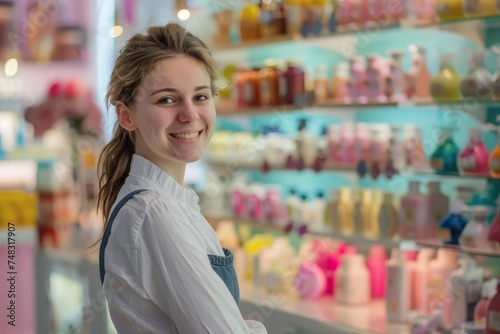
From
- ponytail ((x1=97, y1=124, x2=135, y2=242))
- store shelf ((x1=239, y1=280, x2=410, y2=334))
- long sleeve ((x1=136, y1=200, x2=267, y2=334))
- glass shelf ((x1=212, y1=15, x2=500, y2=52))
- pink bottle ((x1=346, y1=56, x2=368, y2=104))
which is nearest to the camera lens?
long sleeve ((x1=136, y1=200, x2=267, y2=334))

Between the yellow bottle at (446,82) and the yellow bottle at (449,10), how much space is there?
0.17 meters

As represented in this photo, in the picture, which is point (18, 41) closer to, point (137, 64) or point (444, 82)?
point (444, 82)

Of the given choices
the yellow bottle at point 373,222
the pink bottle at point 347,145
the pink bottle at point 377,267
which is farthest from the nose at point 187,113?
the pink bottle at point 377,267

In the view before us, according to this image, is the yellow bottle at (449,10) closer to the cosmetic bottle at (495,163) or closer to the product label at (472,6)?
the product label at (472,6)

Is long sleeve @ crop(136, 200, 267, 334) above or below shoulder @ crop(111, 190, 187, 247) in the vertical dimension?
below

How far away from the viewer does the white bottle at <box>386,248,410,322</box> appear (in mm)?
3615

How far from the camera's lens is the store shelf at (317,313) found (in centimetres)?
361

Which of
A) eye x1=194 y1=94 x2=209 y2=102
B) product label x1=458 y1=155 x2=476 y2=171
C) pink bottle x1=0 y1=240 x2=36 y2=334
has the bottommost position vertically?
pink bottle x1=0 y1=240 x2=36 y2=334

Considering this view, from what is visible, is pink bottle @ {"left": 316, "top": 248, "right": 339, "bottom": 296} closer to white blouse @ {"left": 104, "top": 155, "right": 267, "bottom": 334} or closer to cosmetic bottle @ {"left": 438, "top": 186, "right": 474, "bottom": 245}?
cosmetic bottle @ {"left": 438, "top": 186, "right": 474, "bottom": 245}

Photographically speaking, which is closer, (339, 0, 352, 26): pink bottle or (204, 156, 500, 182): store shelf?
(204, 156, 500, 182): store shelf

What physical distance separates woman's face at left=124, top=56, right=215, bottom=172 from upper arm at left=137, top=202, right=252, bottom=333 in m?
0.16

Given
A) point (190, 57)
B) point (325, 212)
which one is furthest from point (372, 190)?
point (190, 57)

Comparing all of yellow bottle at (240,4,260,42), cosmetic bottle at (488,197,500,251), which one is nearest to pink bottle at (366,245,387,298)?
cosmetic bottle at (488,197,500,251)

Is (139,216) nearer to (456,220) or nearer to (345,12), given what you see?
(456,220)
